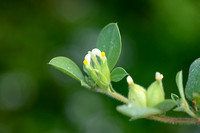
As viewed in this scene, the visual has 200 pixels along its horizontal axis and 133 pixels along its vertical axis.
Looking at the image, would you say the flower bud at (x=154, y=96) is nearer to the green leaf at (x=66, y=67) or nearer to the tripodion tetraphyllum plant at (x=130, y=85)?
the tripodion tetraphyllum plant at (x=130, y=85)

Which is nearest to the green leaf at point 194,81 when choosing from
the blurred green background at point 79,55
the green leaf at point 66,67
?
the green leaf at point 66,67

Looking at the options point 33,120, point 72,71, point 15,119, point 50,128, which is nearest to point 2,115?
point 15,119

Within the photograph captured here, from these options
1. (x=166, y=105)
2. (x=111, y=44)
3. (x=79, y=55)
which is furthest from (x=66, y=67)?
(x=79, y=55)

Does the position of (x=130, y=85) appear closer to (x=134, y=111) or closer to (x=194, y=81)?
(x=134, y=111)

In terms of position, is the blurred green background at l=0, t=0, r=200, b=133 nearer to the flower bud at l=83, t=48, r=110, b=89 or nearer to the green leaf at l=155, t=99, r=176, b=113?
the flower bud at l=83, t=48, r=110, b=89

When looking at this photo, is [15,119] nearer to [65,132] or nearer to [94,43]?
[65,132]
